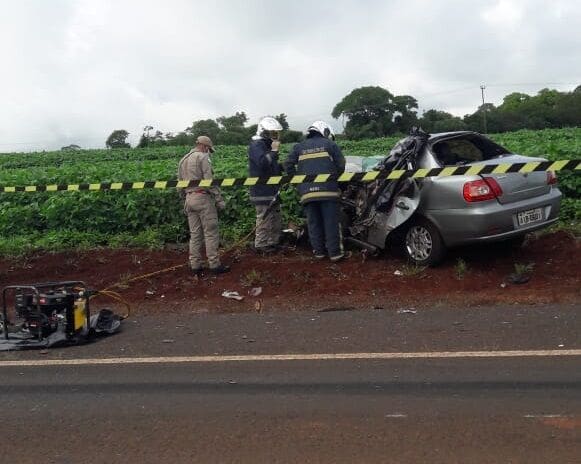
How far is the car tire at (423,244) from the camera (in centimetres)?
765

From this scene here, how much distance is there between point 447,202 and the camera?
7352 mm

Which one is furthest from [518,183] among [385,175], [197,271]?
[197,271]

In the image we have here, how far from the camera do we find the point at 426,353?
533cm

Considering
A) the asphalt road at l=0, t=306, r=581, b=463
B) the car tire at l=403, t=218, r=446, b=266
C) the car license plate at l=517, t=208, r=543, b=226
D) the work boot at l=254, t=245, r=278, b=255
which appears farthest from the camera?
the work boot at l=254, t=245, r=278, b=255

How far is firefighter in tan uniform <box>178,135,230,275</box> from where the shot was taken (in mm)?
8461

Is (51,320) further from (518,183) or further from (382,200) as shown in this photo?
(518,183)

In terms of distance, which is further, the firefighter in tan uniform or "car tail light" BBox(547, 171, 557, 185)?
the firefighter in tan uniform

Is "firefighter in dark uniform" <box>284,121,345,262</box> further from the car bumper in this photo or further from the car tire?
the car bumper

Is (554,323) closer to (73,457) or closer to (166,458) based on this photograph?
(166,458)

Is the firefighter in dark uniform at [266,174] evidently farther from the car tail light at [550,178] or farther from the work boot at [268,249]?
the car tail light at [550,178]

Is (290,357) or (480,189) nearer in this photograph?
(290,357)

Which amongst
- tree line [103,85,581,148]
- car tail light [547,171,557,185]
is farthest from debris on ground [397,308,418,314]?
tree line [103,85,581,148]

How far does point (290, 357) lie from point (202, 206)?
3.49 metres

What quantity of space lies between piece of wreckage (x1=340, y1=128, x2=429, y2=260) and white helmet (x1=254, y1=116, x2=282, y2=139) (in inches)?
49.5
